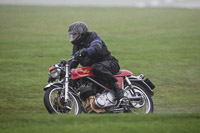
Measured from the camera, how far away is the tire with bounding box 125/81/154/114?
9.30 m

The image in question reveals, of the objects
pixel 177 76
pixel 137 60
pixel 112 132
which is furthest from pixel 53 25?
pixel 112 132

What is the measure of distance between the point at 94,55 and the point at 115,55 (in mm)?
9860

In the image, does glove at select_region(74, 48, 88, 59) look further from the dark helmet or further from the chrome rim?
the chrome rim

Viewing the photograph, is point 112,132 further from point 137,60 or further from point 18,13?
point 18,13

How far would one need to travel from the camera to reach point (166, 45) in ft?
70.3

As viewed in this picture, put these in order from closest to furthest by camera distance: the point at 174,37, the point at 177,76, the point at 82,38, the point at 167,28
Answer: the point at 82,38, the point at 177,76, the point at 174,37, the point at 167,28

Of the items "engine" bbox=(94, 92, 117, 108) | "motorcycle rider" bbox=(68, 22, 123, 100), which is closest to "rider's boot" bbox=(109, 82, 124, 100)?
"motorcycle rider" bbox=(68, 22, 123, 100)

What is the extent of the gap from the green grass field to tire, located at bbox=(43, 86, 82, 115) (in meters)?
0.31

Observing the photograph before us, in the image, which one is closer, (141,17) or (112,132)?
(112,132)

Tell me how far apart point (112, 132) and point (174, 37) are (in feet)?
56.7

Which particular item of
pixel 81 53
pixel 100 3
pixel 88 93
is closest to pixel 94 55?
pixel 81 53

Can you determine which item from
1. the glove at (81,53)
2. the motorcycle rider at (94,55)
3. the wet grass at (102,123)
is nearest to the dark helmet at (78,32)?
the motorcycle rider at (94,55)

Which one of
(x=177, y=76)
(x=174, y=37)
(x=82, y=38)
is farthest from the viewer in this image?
(x=174, y=37)

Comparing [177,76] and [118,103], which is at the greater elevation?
[177,76]
